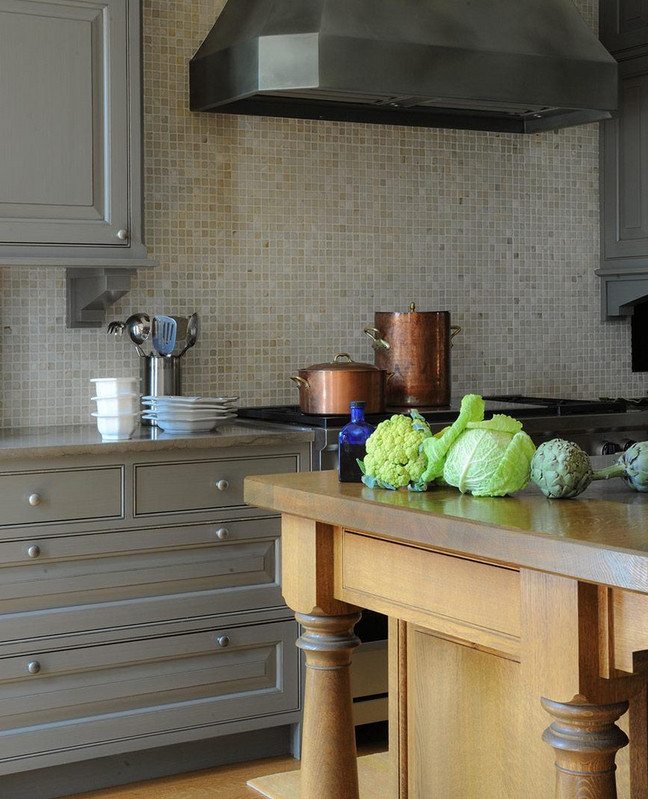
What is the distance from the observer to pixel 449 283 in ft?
14.0

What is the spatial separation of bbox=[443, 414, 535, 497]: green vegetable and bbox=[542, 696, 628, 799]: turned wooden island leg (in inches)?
15.0

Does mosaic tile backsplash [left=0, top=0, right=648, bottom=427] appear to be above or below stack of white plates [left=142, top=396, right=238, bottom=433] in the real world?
above

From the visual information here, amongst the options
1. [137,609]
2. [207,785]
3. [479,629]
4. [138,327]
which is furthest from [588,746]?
[138,327]

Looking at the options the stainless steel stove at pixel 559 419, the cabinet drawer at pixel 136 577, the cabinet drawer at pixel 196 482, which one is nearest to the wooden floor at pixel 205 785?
the cabinet drawer at pixel 136 577

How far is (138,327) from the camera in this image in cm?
355

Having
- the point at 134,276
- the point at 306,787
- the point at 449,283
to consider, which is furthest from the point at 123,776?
the point at 449,283

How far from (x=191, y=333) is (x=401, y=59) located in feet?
3.38

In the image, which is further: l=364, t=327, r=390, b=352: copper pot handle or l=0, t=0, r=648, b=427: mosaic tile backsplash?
l=364, t=327, r=390, b=352: copper pot handle

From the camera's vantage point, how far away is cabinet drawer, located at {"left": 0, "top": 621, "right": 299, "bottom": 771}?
2.95 meters

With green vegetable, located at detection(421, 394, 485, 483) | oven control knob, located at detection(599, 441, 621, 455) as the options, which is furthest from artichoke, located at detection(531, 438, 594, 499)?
oven control knob, located at detection(599, 441, 621, 455)

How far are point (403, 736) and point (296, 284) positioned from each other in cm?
200

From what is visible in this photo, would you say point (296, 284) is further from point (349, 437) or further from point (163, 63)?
point (349, 437)

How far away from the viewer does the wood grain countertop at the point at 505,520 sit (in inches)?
56.4

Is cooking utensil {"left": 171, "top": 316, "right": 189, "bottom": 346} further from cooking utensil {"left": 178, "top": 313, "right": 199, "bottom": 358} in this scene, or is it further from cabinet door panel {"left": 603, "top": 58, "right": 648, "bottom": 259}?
cabinet door panel {"left": 603, "top": 58, "right": 648, "bottom": 259}
